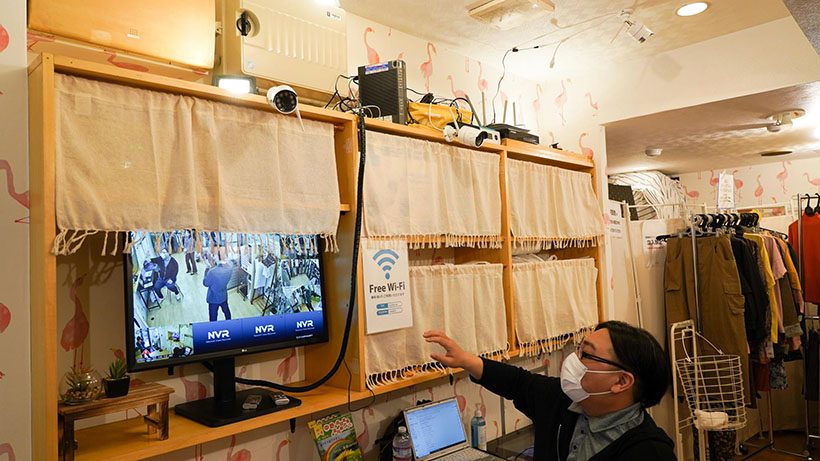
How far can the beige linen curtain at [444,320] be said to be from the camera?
6.89 ft

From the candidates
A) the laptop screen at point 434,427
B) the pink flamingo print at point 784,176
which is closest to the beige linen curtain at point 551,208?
the laptop screen at point 434,427

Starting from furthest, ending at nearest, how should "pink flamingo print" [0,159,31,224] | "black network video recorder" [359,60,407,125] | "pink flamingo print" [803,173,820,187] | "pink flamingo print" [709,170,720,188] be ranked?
1. "pink flamingo print" [709,170,720,188]
2. "pink flamingo print" [803,173,820,187]
3. "black network video recorder" [359,60,407,125]
4. "pink flamingo print" [0,159,31,224]

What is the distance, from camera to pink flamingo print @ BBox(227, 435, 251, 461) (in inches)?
76.6

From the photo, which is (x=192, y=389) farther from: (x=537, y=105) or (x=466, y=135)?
(x=537, y=105)

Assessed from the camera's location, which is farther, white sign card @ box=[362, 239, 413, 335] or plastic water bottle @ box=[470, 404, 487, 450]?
plastic water bottle @ box=[470, 404, 487, 450]

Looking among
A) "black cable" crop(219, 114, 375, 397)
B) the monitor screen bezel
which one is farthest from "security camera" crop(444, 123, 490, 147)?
the monitor screen bezel

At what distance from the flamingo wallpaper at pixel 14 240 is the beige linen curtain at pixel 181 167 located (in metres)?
0.15

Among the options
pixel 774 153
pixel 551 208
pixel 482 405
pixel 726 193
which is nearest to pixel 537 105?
pixel 551 208

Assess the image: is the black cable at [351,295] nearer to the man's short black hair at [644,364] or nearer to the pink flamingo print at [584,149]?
the man's short black hair at [644,364]

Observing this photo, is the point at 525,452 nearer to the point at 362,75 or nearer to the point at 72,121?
the point at 362,75

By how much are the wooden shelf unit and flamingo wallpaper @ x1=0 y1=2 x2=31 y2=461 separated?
0.03 metres

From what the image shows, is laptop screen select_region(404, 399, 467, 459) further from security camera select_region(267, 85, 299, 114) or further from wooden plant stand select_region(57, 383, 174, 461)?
security camera select_region(267, 85, 299, 114)

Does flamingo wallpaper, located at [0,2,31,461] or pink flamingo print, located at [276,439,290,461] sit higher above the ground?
flamingo wallpaper, located at [0,2,31,461]

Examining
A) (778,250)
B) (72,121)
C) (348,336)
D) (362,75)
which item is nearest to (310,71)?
(362,75)
